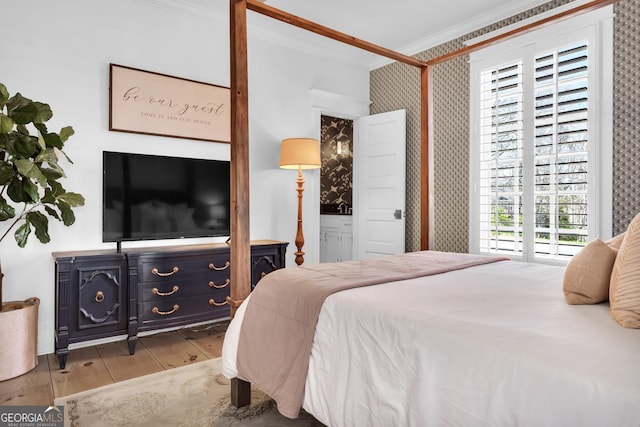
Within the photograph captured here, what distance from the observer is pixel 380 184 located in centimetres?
466

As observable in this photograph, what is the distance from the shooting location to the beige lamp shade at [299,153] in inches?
151

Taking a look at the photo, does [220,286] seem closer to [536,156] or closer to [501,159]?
[501,159]

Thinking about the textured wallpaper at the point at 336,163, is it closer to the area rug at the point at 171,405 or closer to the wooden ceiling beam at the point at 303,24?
the wooden ceiling beam at the point at 303,24

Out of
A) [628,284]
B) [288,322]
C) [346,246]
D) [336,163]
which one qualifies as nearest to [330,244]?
[346,246]

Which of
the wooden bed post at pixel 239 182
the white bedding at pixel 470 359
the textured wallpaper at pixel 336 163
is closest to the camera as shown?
the white bedding at pixel 470 359

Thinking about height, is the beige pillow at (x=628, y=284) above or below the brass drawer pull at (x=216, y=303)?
above

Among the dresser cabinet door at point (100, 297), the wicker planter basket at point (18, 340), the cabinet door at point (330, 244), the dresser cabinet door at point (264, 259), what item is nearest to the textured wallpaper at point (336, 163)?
the cabinet door at point (330, 244)

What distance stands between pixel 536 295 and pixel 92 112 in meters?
3.20

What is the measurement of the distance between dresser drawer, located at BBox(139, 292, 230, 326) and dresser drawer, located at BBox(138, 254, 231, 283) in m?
0.18

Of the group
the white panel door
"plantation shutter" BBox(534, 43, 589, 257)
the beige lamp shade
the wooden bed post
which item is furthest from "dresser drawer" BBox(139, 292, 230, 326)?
"plantation shutter" BBox(534, 43, 589, 257)

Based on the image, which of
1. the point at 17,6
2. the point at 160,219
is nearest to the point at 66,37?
the point at 17,6

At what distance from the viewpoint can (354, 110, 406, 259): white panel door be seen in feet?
14.6

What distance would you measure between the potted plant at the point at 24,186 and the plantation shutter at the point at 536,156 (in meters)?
3.30

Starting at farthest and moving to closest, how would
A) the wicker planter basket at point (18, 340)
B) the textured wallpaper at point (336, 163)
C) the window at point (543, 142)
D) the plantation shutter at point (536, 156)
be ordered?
the textured wallpaper at point (336, 163)
the plantation shutter at point (536, 156)
the window at point (543, 142)
the wicker planter basket at point (18, 340)
